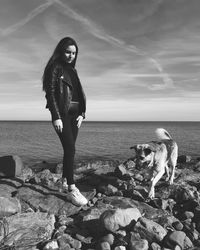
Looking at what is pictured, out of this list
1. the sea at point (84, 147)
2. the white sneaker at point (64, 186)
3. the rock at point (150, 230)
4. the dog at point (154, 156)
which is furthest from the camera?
the sea at point (84, 147)

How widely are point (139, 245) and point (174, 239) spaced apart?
617mm

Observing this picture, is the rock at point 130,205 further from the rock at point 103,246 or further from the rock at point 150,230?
the rock at point 103,246

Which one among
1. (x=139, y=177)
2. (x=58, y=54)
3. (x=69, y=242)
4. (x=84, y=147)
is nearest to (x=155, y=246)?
(x=69, y=242)

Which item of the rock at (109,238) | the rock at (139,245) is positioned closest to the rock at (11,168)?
the rock at (109,238)

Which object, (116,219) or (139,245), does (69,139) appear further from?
(139,245)

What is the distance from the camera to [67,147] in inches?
230

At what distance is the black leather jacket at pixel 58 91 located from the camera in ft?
18.4

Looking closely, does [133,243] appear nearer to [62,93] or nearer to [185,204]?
[185,204]

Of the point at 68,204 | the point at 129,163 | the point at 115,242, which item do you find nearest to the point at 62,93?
the point at 68,204

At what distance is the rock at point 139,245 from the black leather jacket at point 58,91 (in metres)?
2.67

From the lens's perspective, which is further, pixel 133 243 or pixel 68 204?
pixel 68 204

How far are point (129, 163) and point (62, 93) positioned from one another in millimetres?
9833

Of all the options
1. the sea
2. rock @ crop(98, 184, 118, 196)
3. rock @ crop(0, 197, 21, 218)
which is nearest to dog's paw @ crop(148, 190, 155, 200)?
rock @ crop(98, 184, 118, 196)

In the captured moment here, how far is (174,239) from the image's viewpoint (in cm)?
484
